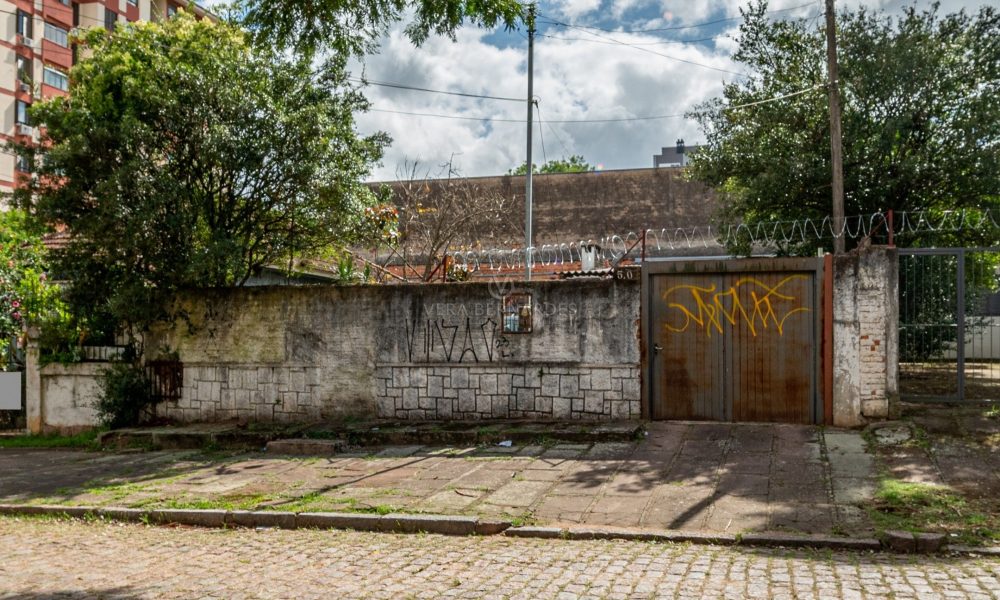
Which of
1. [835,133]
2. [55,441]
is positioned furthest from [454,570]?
[835,133]

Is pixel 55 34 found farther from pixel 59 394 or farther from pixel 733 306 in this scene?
pixel 733 306

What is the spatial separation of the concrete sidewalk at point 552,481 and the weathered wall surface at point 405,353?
126 cm

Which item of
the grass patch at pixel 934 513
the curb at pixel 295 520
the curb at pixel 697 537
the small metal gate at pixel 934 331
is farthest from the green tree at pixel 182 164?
the grass patch at pixel 934 513

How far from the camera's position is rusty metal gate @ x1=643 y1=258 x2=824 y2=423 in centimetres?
1015

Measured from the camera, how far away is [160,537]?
7.03 metres

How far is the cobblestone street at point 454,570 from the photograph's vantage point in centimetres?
499

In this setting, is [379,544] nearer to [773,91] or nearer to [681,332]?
[681,332]

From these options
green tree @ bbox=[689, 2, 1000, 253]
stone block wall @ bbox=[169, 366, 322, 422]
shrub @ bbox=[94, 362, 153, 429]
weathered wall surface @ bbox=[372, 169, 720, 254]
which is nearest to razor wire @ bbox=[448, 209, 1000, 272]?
green tree @ bbox=[689, 2, 1000, 253]

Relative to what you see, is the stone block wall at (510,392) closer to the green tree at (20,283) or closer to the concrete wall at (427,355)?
the concrete wall at (427,355)

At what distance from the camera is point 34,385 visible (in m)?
12.9

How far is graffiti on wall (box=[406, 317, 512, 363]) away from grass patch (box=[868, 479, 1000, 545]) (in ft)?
17.8

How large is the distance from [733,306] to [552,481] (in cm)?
380

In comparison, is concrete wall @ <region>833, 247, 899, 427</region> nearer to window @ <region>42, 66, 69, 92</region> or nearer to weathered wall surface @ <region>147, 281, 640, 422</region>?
weathered wall surface @ <region>147, 281, 640, 422</region>

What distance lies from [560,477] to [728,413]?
3143mm
